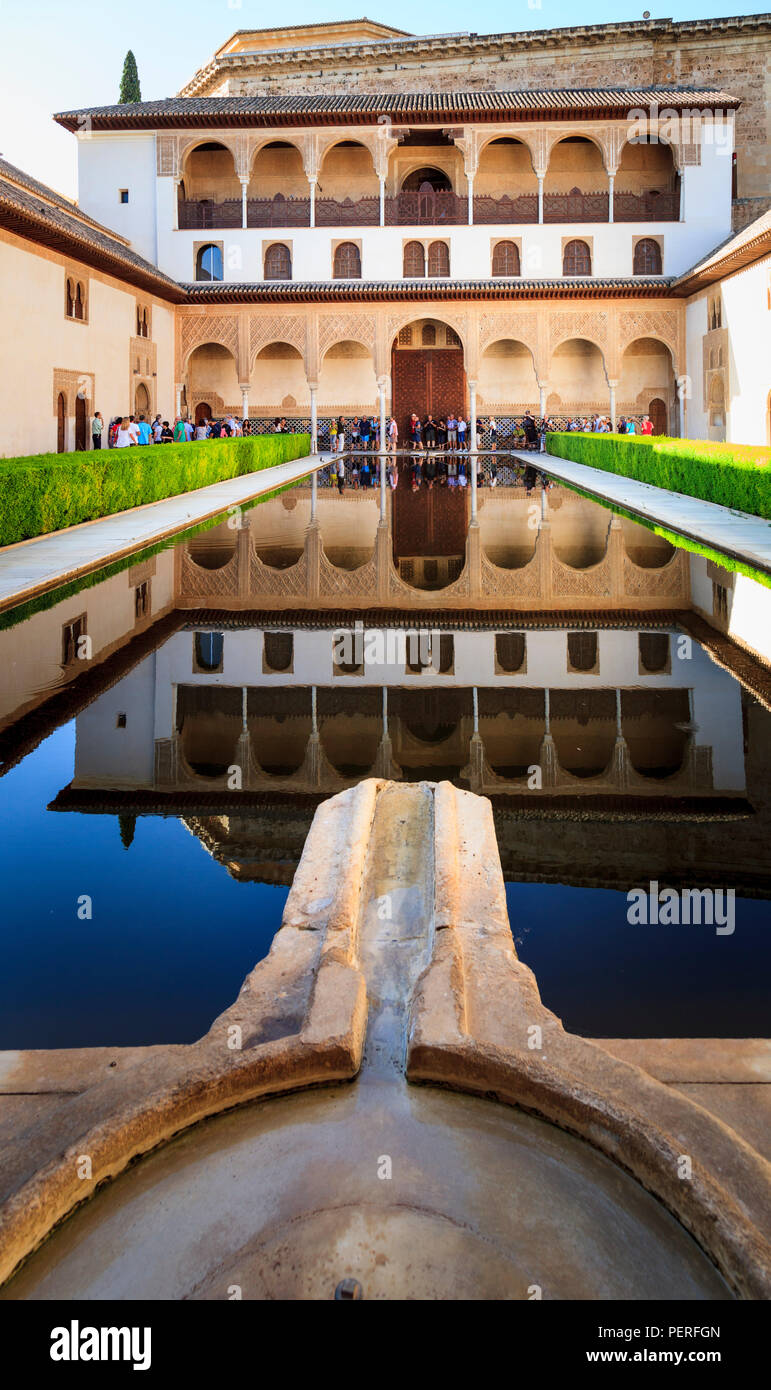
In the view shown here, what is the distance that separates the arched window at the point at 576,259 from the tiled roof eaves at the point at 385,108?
324 cm

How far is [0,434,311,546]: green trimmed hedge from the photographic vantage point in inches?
498

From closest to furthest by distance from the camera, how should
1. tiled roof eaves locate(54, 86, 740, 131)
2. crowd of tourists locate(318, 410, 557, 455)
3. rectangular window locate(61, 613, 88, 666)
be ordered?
1. rectangular window locate(61, 613, 88, 666)
2. tiled roof eaves locate(54, 86, 740, 131)
3. crowd of tourists locate(318, 410, 557, 455)

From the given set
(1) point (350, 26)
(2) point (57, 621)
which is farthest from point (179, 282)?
(2) point (57, 621)

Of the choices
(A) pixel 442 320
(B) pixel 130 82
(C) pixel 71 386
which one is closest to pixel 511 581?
(C) pixel 71 386

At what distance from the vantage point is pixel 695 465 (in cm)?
1827

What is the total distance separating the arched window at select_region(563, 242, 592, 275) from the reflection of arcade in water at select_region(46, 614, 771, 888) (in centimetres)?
2881

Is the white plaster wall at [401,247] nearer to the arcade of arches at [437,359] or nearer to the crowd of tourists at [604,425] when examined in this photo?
the arcade of arches at [437,359]

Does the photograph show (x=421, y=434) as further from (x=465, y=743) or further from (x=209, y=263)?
(x=465, y=743)

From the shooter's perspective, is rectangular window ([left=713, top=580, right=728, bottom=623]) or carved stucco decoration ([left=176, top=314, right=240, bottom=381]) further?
carved stucco decoration ([left=176, top=314, right=240, bottom=381])

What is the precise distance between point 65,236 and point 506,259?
637 inches

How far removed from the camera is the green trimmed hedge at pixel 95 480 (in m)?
12.7

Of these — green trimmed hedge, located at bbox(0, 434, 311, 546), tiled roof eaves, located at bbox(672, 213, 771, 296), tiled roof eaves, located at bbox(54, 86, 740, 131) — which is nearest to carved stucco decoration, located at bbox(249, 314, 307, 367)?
tiled roof eaves, located at bbox(54, 86, 740, 131)

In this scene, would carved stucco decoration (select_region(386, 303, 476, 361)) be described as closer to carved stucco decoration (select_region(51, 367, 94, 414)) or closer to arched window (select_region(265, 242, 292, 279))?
arched window (select_region(265, 242, 292, 279))
